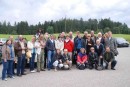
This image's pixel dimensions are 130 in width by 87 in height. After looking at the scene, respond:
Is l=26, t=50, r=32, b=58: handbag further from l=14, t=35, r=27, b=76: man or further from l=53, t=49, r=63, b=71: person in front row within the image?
l=53, t=49, r=63, b=71: person in front row

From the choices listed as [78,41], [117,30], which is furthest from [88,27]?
[78,41]

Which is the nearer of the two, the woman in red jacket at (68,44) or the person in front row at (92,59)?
the person in front row at (92,59)

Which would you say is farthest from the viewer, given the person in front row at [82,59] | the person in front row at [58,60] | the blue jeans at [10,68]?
the person in front row at [82,59]

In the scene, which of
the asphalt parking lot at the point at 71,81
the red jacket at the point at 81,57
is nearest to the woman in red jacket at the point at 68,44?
the red jacket at the point at 81,57

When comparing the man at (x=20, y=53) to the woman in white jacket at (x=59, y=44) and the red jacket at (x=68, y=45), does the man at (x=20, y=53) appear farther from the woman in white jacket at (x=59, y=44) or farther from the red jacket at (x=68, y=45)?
the red jacket at (x=68, y=45)

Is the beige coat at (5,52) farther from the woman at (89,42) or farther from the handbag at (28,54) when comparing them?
the woman at (89,42)

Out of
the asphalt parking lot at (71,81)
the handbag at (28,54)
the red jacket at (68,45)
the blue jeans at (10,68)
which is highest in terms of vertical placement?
the red jacket at (68,45)

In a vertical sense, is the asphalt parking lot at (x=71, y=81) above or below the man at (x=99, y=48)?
below

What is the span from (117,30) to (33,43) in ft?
321

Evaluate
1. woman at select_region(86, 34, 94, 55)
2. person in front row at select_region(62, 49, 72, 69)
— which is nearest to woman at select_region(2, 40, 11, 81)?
person in front row at select_region(62, 49, 72, 69)

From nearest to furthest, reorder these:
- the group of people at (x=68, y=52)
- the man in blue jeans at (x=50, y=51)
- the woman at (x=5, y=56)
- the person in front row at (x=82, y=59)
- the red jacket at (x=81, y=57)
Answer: the woman at (x=5, y=56), the group of people at (x=68, y=52), the man in blue jeans at (x=50, y=51), the person in front row at (x=82, y=59), the red jacket at (x=81, y=57)

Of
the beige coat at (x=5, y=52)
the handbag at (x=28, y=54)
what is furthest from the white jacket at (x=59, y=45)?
the beige coat at (x=5, y=52)

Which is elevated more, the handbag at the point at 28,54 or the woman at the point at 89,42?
the woman at the point at 89,42

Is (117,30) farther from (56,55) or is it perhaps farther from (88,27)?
(56,55)
